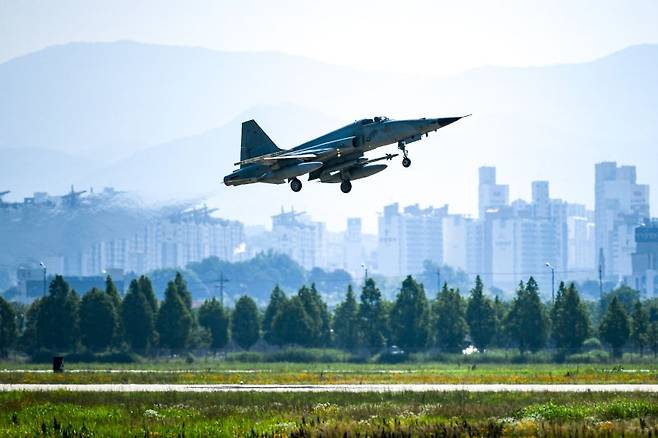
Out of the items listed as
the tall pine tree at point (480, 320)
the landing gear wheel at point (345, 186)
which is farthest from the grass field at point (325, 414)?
the tall pine tree at point (480, 320)

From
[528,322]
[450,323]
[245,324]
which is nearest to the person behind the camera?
[528,322]

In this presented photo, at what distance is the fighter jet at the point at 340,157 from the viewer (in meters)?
60.0

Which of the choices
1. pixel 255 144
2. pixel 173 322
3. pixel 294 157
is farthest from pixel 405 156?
pixel 173 322

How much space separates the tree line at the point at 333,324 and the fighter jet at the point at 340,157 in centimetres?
4946

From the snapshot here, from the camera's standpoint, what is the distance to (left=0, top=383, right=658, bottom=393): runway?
57.1 meters

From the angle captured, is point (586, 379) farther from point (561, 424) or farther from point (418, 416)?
point (561, 424)

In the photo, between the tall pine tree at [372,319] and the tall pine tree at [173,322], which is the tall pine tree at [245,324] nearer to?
the tall pine tree at [372,319]

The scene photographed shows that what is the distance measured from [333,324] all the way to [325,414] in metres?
83.6

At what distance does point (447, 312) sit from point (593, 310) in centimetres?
6731

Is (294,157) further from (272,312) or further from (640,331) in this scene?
(272,312)

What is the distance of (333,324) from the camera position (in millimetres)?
129625

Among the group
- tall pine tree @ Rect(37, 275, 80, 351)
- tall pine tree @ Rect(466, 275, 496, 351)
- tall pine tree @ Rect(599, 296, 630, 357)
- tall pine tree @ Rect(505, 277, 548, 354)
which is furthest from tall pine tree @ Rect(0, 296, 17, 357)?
tall pine tree @ Rect(599, 296, 630, 357)

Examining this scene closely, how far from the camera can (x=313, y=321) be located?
124m

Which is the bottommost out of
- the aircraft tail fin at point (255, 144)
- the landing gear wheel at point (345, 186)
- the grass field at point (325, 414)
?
the grass field at point (325, 414)
